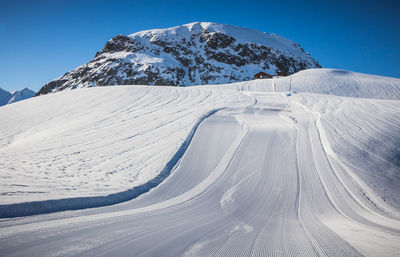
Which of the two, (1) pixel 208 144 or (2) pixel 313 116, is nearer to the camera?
(1) pixel 208 144

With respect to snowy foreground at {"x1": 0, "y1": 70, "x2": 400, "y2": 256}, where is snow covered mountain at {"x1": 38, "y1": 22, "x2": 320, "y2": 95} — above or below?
above

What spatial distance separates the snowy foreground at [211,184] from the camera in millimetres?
1817

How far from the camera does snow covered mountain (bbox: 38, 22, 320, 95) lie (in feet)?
228

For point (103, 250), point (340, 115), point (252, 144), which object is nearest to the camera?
point (103, 250)

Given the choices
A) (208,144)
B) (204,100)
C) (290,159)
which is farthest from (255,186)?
(204,100)

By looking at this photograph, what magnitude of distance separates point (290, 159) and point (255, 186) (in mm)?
1473

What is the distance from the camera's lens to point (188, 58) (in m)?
88.9

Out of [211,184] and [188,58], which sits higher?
[188,58]

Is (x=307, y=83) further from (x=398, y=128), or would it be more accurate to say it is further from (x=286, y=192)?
(x=286, y=192)

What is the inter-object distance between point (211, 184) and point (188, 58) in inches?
3638

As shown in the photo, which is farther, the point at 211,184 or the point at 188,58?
the point at 188,58

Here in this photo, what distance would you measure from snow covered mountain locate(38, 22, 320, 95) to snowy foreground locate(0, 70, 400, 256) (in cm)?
6235

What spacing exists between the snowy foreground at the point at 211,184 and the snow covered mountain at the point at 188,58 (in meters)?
62.4

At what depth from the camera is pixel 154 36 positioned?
314 feet
